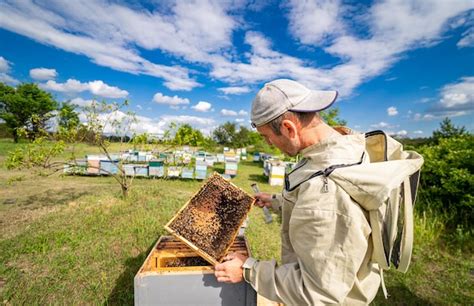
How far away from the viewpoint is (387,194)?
112 centimetres

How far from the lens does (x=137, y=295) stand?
1758 mm

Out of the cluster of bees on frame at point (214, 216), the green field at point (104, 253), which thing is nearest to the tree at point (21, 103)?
the green field at point (104, 253)

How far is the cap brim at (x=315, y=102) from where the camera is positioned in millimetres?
1369

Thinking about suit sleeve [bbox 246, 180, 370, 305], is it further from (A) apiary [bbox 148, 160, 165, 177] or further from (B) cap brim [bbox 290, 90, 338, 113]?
(A) apiary [bbox 148, 160, 165, 177]

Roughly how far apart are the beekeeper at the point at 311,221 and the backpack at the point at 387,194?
0.05 metres

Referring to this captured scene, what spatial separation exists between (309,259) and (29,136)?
6.67 meters

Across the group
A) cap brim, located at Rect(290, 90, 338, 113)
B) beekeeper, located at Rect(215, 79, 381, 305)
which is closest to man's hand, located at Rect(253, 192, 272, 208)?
beekeeper, located at Rect(215, 79, 381, 305)

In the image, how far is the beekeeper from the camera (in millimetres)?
1187

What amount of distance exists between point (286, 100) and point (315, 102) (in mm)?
156

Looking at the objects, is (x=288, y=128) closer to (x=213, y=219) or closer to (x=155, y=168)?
(x=213, y=219)

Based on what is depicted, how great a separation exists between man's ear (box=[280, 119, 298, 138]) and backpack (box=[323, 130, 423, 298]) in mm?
292

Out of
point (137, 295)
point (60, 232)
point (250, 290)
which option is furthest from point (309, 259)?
point (60, 232)

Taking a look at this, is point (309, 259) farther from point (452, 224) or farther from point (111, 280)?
point (452, 224)

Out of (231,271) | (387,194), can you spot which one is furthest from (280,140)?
(231,271)
